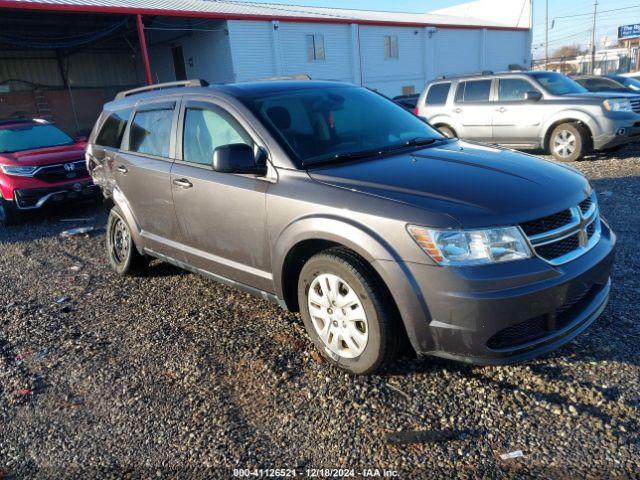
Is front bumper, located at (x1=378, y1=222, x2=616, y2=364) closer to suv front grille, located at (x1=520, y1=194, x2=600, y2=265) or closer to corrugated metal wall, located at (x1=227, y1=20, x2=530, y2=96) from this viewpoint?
suv front grille, located at (x1=520, y1=194, x2=600, y2=265)

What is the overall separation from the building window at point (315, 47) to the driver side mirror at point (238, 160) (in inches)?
995

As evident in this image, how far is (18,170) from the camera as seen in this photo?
8.04 metres

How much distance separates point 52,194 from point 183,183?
5.23 metres

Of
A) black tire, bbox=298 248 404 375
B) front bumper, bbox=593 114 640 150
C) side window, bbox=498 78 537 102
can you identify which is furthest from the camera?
side window, bbox=498 78 537 102

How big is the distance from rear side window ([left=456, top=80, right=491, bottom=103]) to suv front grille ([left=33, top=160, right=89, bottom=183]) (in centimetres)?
762

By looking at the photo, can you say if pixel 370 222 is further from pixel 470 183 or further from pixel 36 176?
pixel 36 176

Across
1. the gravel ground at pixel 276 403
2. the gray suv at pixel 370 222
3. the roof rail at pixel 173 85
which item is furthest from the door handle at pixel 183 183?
the gravel ground at pixel 276 403

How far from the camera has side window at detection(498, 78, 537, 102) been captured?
33.1 feet

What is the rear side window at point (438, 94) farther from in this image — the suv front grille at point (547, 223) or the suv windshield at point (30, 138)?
the suv front grille at point (547, 223)

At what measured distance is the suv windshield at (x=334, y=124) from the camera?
352 cm

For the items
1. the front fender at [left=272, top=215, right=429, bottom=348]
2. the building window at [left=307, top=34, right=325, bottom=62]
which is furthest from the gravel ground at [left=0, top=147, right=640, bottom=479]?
the building window at [left=307, top=34, right=325, bottom=62]

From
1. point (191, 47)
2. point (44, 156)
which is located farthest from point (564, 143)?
point (191, 47)

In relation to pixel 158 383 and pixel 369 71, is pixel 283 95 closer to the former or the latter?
pixel 158 383

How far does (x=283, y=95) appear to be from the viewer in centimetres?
391
